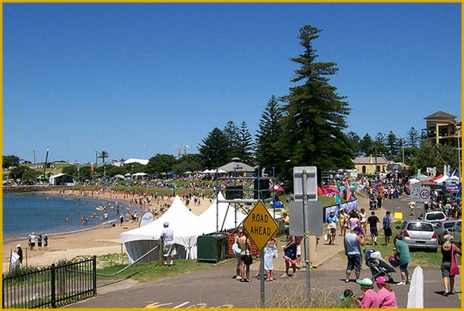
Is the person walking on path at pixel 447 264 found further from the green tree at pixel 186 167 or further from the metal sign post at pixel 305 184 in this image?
the green tree at pixel 186 167

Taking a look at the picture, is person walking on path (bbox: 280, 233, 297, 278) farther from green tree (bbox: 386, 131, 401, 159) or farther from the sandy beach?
green tree (bbox: 386, 131, 401, 159)

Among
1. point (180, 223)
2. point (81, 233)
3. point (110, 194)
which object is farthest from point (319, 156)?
point (110, 194)

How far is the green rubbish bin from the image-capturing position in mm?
16156

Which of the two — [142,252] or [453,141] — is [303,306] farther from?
[453,141]

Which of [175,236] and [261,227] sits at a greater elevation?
[261,227]

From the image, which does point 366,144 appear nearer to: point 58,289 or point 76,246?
point 76,246

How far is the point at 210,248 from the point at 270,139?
49760 millimetres

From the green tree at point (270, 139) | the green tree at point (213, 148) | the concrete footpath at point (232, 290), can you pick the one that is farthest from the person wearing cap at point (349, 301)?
the green tree at point (213, 148)

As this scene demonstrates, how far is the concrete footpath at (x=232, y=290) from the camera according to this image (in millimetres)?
10297

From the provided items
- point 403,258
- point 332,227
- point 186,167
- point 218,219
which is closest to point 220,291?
point 403,258

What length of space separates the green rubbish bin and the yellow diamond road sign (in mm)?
8103

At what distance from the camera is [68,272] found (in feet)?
39.4

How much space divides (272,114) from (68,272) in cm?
5806

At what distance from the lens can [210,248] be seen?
1623 cm
